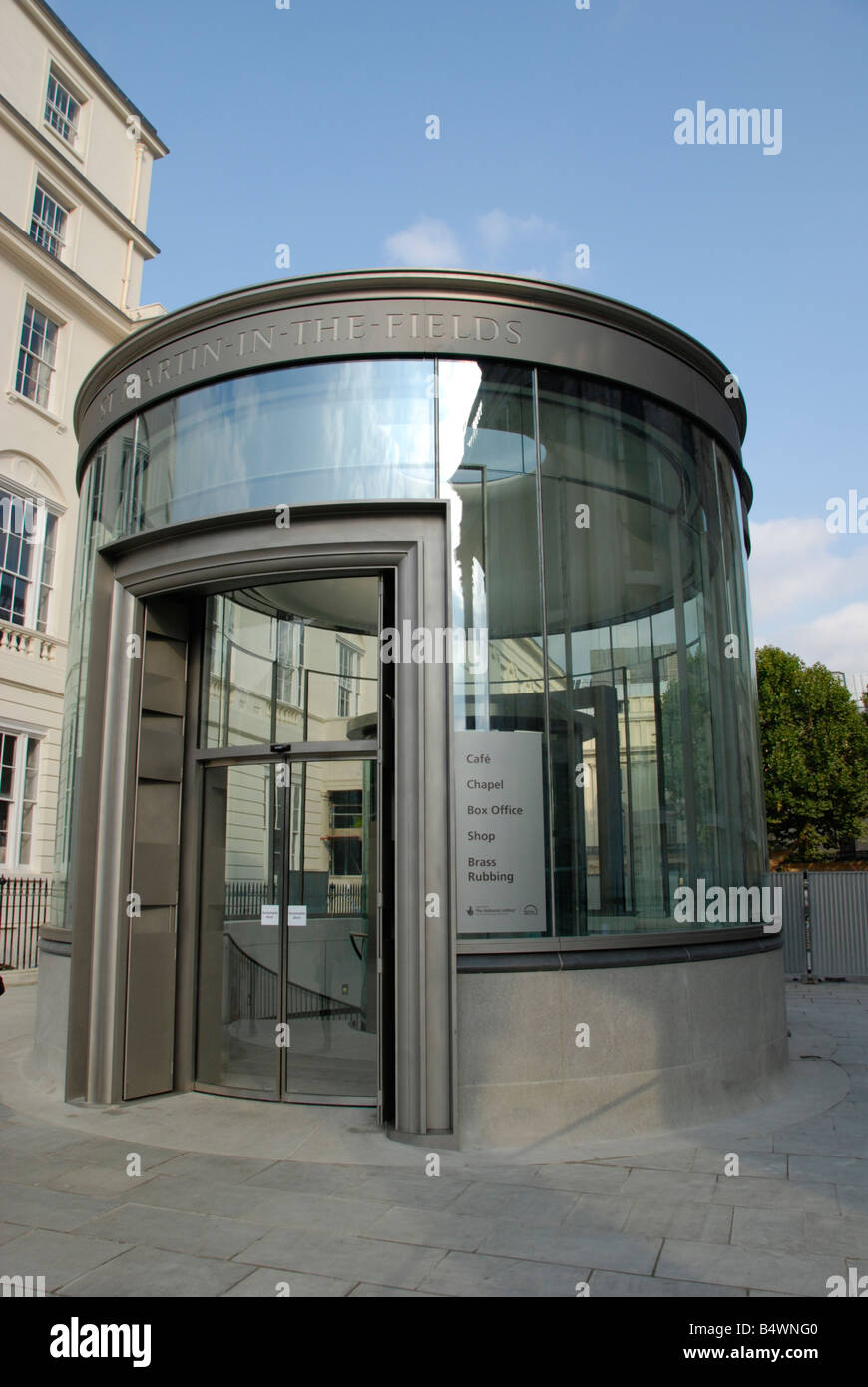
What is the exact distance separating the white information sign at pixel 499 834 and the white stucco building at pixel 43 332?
16.4 metres

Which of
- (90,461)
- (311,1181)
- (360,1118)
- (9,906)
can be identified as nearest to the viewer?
(311,1181)

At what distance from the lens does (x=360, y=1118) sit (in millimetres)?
7066

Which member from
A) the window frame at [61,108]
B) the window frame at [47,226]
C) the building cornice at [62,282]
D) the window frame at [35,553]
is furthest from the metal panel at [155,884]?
the window frame at [61,108]

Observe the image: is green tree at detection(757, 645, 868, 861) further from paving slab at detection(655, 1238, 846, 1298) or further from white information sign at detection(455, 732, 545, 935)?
paving slab at detection(655, 1238, 846, 1298)

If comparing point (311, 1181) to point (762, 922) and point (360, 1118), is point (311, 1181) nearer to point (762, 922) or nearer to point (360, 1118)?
point (360, 1118)

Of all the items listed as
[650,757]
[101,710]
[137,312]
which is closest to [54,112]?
[137,312]

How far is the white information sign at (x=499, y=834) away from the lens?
6895 mm

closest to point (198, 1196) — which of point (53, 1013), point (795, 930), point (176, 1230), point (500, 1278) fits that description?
point (176, 1230)

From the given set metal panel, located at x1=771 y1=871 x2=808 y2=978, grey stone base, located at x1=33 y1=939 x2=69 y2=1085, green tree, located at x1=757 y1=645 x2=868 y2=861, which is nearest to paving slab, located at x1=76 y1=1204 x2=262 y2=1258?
grey stone base, located at x1=33 y1=939 x2=69 y2=1085

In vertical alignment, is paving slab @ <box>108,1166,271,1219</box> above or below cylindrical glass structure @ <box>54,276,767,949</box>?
below

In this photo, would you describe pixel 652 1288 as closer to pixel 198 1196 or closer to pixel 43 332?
pixel 198 1196

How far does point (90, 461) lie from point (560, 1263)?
8428 mm

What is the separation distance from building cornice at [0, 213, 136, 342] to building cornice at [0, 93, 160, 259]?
238 centimetres

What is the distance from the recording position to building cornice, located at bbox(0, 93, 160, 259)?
73.2 feet
